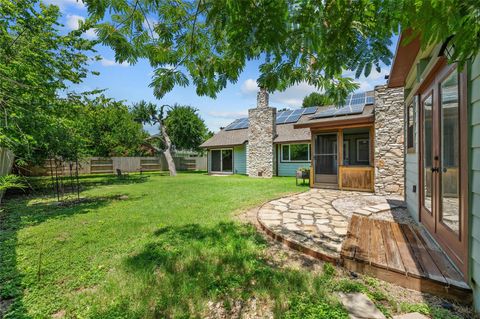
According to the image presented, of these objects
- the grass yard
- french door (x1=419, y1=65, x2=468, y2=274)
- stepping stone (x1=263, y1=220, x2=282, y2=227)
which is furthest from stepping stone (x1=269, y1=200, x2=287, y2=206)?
french door (x1=419, y1=65, x2=468, y2=274)

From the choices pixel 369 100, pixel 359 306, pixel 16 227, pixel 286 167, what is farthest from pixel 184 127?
pixel 359 306

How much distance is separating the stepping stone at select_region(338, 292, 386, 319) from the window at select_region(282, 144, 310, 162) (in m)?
12.0

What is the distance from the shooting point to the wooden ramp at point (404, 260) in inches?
85.0

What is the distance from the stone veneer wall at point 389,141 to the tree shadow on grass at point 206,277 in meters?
5.73

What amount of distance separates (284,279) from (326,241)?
1.25 metres

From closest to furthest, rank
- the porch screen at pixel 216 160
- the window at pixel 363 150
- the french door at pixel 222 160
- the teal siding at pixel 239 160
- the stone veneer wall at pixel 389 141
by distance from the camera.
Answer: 1. the stone veneer wall at pixel 389 141
2. the window at pixel 363 150
3. the teal siding at pixel 239 160
4. the french door at pixel 222 160
5. the porch screen at pixel 216 160

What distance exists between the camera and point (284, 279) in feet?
8.02

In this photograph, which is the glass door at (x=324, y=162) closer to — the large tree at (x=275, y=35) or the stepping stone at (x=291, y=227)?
the stepping stone at (x=291, y=227)

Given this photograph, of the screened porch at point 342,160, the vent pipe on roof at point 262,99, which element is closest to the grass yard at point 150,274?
the screened porch at point 342,160

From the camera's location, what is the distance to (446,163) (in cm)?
275

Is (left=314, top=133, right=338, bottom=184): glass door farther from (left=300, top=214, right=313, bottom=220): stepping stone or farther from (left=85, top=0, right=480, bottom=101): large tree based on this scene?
(left=85, top=0, right=480, bottom=101): large tree

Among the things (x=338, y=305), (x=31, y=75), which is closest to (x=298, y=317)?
(x=338, y=305)

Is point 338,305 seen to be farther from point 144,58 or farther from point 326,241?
point 144,58

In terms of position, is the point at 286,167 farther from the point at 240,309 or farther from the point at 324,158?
the point at 240,309
